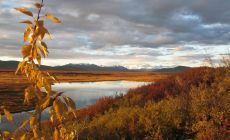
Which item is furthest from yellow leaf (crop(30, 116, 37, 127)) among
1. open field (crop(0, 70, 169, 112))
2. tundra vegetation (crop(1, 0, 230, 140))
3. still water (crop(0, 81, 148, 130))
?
still water (crop(0, 81, 148, 130))

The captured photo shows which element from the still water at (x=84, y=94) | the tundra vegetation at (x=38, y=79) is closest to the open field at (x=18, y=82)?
the tundra vegetation at (x=38, y=79)

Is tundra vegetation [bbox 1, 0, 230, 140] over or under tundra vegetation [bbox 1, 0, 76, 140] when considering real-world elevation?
under

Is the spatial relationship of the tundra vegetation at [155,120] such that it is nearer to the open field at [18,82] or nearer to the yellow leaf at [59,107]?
the yellow leaf at [59,107]

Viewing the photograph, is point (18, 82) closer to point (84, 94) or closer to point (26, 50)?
point (84, 94)

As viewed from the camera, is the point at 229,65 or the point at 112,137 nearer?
the point at 112,137

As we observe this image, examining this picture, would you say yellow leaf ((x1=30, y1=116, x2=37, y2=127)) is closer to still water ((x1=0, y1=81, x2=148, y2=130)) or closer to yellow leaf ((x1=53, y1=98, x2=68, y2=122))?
yellow leaf ((x1=53, y1=98, x2=68, y2=122))

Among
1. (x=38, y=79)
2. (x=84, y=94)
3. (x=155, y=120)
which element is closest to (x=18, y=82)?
(x=84, y=94)

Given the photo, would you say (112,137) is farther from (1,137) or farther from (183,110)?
(1,137)

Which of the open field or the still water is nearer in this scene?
the still water

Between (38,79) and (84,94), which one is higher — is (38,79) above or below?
above

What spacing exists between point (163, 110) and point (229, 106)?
5.73ft

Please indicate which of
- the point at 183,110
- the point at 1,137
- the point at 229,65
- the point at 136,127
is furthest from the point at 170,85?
the point at 1,137

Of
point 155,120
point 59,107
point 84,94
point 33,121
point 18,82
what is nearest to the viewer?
point 59,107

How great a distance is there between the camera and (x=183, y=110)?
948cm
